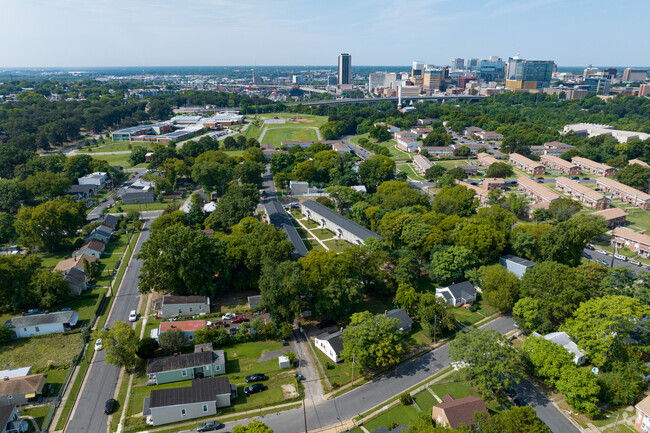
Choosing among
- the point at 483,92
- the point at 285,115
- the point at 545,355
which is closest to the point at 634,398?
the point at 545,355

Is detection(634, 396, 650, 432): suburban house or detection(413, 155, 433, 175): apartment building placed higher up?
detection(413, 155, 433, 175): apartment building

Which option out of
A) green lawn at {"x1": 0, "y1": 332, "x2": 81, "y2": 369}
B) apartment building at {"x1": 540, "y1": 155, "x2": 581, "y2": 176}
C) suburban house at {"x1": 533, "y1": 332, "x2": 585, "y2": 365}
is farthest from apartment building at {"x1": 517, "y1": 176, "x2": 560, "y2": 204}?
green lawn at {"x1": 0, "y1": 332, "x2": 81, "y2": 369}

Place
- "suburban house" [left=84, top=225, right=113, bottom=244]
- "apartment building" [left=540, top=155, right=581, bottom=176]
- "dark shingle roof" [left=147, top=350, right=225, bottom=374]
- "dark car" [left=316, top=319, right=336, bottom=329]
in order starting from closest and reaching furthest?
"dark shingle roof" [left=147, top=350, right=225, bottom=374] → "dark car" [left=316, top=319, right=336, bottom=329] → "suburban house" [left=84, top=225, right=113, bottom=244] → "apartment building" [left=540, top=155, right=581, bottom=176]

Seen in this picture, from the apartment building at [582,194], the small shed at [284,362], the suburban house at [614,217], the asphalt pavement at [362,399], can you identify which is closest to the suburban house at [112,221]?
the small shed at [284,362]

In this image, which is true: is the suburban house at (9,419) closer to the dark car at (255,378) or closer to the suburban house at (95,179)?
the dark car at (255,378)

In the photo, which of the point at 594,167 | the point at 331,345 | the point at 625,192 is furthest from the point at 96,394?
the point at 594,167

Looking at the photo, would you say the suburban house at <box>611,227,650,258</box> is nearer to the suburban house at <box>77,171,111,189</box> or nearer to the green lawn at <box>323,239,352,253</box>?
the green lawn at <box>323,239,352,253</box>
